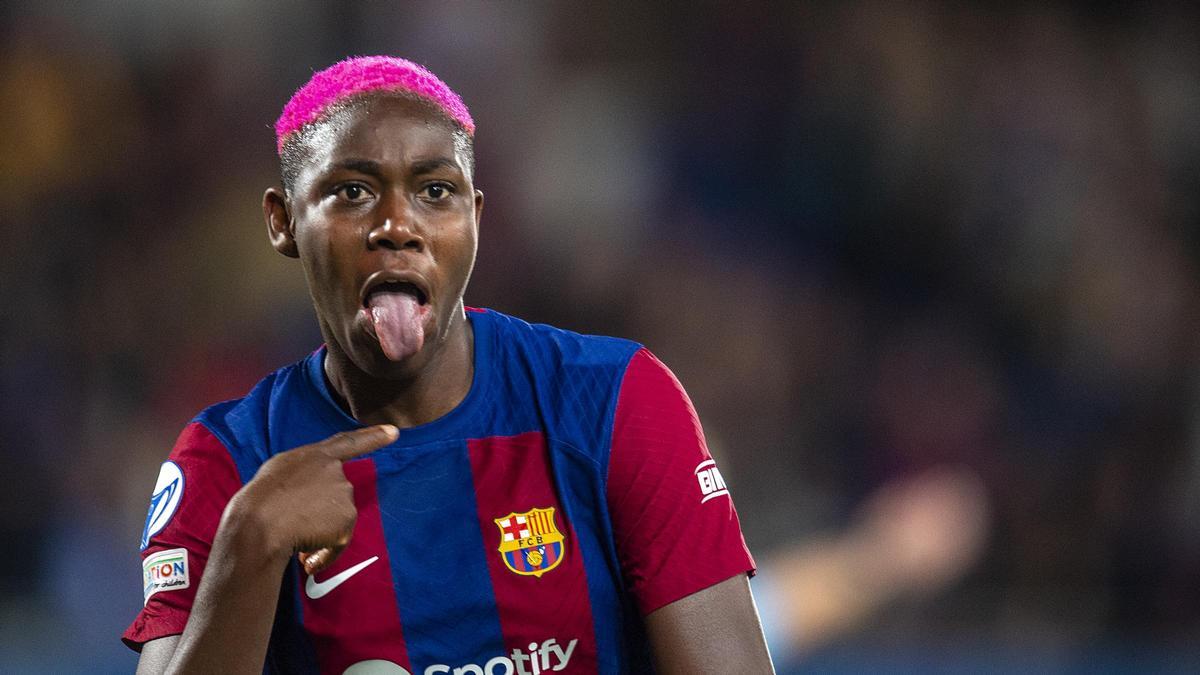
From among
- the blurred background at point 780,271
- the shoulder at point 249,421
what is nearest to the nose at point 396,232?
the shoulder at point 249,421

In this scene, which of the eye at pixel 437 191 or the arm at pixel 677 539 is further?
the eye at pixel 437 191

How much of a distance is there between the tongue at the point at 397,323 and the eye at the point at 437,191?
19 cm

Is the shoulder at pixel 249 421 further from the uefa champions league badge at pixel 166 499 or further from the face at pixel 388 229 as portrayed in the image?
the face at pixel 388 229

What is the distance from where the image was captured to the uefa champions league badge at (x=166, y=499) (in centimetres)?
258

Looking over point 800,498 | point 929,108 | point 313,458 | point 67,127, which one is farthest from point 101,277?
point 313,458

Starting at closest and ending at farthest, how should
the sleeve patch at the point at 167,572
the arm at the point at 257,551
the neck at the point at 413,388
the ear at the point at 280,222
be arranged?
1. the arm at the point at 257,551
2. the sleeve patch at the point at 167,572
3. the neck at the point at 413,388
4. the ear at the point at 280,222

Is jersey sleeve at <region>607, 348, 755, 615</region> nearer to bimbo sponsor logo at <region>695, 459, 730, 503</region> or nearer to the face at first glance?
bimbo sponsor logo at <region>695, 459, 730, 503</region>

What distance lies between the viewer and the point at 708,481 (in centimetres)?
257

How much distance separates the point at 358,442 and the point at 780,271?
16.1ft

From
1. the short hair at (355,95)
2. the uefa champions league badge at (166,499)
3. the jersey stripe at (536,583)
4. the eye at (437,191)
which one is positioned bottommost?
the jersey stripe at (536,583)

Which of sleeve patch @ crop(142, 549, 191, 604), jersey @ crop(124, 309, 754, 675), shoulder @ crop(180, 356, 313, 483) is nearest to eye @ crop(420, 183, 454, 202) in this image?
jersey @ crop(124, 309, 754, 675)

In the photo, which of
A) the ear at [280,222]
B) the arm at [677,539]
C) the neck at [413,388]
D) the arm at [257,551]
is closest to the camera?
the arm at [257,551]

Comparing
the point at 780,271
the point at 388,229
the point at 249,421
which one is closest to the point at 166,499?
the point at 249,421

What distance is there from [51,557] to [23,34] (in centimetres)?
274
